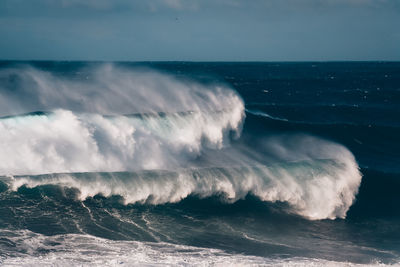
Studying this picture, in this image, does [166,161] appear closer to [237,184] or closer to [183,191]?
[183,191]

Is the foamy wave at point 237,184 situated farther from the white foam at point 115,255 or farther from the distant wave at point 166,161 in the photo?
the white foam at point 115,255

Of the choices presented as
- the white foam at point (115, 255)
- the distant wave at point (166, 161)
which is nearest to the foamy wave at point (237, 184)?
the distant wave at point (166, 161)

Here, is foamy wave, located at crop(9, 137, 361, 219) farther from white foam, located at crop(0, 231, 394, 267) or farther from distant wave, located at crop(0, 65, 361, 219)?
white foam, located at crop(0, 231, 394, 267)

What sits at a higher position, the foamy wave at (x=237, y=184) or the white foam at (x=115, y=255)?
the foamy wave at (x=237, y=184)

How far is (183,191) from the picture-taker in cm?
1190

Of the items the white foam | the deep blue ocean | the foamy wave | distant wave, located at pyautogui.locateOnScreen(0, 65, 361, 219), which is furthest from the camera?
distant wave, located at pyautogui.locateOnScreen(0, 65, 361, 219)

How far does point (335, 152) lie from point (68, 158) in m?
9.09

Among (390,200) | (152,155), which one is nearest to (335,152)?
(390,200)

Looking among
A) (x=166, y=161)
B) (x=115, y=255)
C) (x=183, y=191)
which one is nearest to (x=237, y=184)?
(x=183, y=191)

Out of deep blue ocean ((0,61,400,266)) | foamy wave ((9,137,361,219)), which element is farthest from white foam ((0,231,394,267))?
foamy wave ((9,137,361,219))

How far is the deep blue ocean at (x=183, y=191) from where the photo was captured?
27.1 feet

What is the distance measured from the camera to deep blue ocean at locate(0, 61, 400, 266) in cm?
827

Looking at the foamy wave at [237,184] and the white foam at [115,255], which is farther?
the foamy wave at [237,184]

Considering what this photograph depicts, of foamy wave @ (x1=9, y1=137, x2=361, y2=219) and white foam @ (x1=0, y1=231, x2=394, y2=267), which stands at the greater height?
foamy wave @ (x1=9, y1=137, x2=361, y2=219)
